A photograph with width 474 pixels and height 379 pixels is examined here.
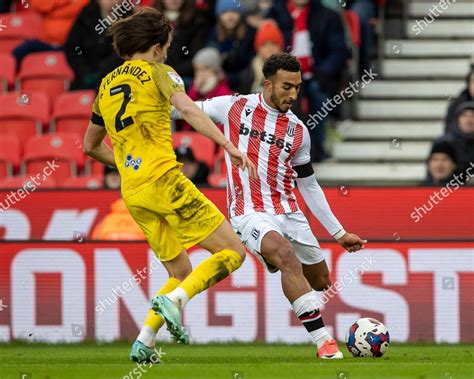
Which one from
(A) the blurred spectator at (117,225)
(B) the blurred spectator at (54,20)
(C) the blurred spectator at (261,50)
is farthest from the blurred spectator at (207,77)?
(B) the blurred spectator at (54,20)

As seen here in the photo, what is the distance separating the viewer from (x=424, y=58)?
17688 millimetres

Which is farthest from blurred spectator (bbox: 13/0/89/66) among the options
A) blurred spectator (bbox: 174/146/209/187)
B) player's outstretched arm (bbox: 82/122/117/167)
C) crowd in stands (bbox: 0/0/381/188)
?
player's outstretched arm (bbox: 82/122/117/167)

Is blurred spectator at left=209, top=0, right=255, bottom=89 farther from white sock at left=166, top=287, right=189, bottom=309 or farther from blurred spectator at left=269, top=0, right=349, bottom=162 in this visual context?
white sock at left=166, top=287, right=189, bottom=309

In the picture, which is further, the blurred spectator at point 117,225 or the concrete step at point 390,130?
the concrete step at point 390,130

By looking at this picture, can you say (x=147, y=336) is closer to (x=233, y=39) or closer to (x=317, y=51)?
(x=317, y=51)

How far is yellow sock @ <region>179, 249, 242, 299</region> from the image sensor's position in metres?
9.12

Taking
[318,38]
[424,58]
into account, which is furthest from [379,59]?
[318,38]

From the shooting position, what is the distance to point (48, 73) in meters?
17.5

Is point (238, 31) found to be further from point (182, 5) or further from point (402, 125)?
point (402, 125)

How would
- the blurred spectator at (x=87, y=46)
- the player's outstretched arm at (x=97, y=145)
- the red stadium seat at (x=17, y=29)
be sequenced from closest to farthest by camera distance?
the player's outstretched arm at (x=97, y=145) → the blurred spectator at (x=87, y=46) → the red stadium seat at (x=17, y=29)

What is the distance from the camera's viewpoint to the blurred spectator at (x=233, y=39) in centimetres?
1653

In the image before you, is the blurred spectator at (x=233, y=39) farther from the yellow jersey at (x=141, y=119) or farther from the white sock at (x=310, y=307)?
the yellow jersey at (x=141, y=119)

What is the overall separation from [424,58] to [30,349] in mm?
7250

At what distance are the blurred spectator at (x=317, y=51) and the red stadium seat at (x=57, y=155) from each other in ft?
8.70
